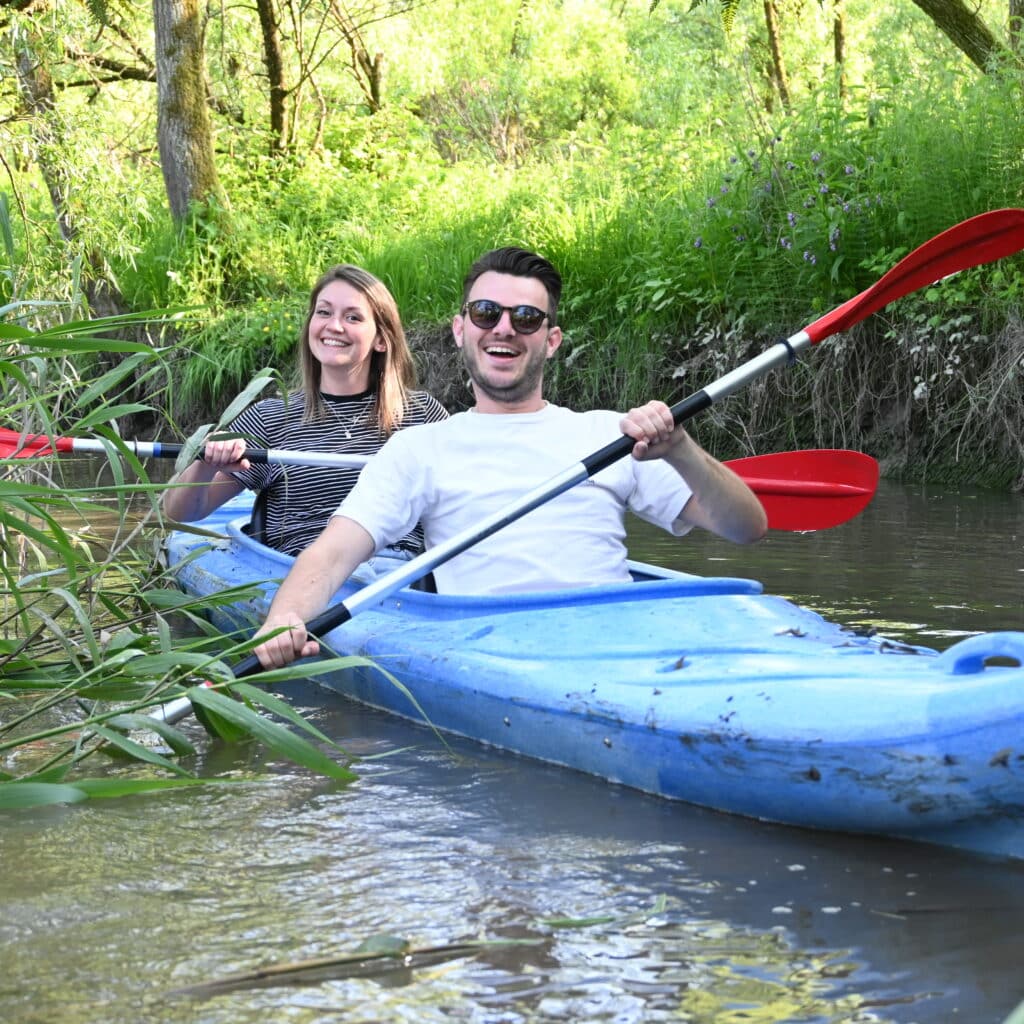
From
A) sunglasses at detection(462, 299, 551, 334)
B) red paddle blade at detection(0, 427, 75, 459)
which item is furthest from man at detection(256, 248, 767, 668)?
red paddle blade at detection(0, 427, 75, 459)

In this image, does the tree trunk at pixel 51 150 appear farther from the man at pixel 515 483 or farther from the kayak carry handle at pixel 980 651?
the kayak carry handle at pixel 980 651

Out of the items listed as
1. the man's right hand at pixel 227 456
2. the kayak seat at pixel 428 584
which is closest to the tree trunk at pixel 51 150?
the man's right hand at pixel 227 456

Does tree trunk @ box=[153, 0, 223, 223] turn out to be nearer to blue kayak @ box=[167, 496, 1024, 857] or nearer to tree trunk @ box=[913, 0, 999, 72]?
tree trunk @ box=[913, 0, 999, 72]

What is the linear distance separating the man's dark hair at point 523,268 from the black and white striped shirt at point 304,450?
1.06 metres

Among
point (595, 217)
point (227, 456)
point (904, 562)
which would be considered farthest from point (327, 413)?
point (595, 217)

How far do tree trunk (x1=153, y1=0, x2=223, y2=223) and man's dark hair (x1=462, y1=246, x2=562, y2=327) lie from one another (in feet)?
25.6

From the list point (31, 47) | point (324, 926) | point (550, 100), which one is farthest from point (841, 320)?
point (550, 100)

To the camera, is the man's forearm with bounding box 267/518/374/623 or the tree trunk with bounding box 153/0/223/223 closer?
the man's forearm with bounding box 267/518/374/623

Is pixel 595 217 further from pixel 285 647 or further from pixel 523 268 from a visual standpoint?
pixel 285 647

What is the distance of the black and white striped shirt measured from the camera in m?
4.30

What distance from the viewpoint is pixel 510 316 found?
325 centimetres

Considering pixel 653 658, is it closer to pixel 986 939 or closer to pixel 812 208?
pixel 986 939

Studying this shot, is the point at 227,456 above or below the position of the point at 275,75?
below

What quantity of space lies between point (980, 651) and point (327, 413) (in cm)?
256
